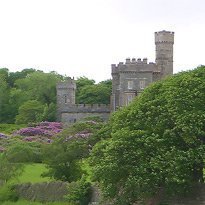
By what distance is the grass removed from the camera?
38006mm

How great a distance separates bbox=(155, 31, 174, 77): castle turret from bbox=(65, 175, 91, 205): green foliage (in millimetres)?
50527

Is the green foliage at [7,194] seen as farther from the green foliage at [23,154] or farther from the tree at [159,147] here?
the green foliage at [23,154]

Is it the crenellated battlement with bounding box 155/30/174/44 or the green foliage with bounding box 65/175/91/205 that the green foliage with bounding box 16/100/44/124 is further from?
the green foliage with bounding box 65/175/91/205

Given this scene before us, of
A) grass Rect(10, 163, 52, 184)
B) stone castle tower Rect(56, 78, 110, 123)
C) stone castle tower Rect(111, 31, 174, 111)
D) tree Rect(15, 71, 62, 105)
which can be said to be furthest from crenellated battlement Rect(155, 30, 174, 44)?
grass Rect(10, 163, 52, 184)

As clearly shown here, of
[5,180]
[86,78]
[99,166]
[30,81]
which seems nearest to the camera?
[99,166]

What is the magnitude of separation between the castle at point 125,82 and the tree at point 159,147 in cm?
4575

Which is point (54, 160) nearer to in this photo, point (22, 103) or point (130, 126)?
point (130, 126)

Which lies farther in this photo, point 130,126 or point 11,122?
point 11,122

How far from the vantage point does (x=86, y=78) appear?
10525cm

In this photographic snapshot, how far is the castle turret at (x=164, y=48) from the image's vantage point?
8262 centimetres

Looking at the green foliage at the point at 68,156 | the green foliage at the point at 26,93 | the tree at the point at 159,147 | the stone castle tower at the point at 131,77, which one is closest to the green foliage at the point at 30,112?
the green foliage at the point at 26,93

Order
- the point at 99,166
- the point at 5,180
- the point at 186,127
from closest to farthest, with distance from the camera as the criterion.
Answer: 1. the point at 186,127
2. the point at 99,166
3. the point at 5,180

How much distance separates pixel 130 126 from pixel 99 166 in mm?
2151

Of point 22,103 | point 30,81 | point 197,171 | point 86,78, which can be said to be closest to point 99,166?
point 197,171
